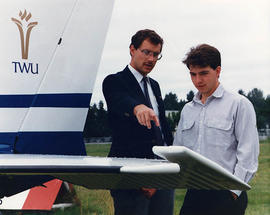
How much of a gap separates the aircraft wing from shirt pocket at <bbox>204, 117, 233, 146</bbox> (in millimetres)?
383

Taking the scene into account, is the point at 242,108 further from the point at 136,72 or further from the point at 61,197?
the point at 61,197

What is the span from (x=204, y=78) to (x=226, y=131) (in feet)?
1.01

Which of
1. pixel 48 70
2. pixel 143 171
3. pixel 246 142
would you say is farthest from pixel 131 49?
pixel 143 171

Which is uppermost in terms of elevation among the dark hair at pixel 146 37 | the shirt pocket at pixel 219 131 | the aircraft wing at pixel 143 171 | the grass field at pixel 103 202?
the dark hair at pixel 146 37

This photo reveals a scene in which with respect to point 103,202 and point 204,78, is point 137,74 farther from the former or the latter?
point 103,202

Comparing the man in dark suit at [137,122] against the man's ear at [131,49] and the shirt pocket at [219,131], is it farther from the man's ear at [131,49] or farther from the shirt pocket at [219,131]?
the shirt pocket at [219,131]

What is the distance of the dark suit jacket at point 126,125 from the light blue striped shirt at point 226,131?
0.28 m

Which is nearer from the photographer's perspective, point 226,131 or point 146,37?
point 226,131

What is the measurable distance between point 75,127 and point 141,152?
78cm

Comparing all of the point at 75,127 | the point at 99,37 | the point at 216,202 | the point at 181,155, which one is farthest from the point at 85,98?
the point at 181,155

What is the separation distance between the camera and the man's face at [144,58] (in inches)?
109

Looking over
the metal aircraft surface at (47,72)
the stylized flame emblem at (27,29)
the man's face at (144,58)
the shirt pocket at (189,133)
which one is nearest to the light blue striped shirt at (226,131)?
the shirt pocket at (189,133)

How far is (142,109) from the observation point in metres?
2.33

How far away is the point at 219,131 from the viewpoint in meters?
2.40
